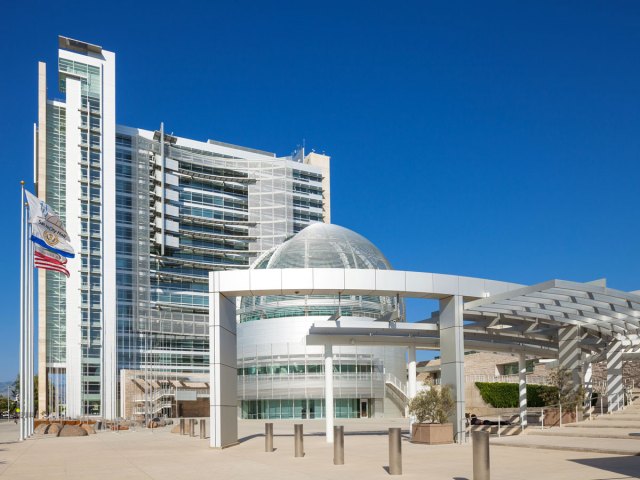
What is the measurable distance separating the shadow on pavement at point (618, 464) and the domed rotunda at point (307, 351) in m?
43.7

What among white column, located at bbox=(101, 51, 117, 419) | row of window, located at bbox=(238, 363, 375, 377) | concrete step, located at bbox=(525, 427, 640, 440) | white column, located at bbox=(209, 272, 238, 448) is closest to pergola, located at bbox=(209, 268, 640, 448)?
white column, located at bbox=(209, 272, 238, 448)

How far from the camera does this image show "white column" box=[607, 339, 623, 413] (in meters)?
34.0

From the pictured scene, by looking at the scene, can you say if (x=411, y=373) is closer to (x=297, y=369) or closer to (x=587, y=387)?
(x=587, y=387)

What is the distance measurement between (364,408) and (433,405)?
132 ft

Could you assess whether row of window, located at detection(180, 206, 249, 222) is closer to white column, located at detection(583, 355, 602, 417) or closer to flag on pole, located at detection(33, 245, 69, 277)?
flag on pole, located at detection(33, 245, 69, 277)

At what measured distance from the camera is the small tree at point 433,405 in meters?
26.5

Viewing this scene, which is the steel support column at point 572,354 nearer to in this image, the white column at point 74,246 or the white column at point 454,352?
the white column at point 454,352

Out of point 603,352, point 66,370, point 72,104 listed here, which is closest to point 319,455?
point 603,352

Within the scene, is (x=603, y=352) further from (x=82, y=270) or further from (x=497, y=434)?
(x=82, y=270)

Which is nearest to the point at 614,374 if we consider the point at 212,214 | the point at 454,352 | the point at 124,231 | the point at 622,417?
the point at 622,417

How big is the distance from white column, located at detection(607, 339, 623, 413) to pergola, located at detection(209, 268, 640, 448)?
9.67 ft

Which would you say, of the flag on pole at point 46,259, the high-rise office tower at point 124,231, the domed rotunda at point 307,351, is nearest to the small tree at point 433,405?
the flag on pole at point 46,259

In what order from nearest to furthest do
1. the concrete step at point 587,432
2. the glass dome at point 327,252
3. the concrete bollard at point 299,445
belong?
the concrete bollard at point 299,445, the concrete step at point 587,432, the glass dome at point 327,252

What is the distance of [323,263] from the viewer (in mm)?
61438
